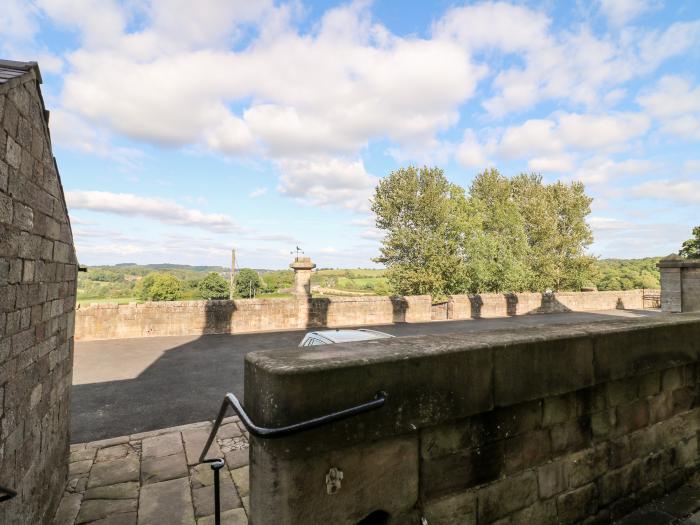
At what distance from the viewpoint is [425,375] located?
1996 millimetres

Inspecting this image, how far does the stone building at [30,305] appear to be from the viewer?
2367mm

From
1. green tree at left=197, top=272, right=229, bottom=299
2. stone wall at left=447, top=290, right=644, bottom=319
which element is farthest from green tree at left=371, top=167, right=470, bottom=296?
green tree at left=197, top=272, right=229, bottom=299

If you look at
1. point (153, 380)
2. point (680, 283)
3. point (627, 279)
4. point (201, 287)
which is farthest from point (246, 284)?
point (680, 283)

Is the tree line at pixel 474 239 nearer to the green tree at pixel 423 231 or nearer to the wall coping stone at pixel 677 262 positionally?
the green tree at pixel 423 231

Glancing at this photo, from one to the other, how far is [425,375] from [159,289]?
248ft

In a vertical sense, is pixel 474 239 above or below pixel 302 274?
above

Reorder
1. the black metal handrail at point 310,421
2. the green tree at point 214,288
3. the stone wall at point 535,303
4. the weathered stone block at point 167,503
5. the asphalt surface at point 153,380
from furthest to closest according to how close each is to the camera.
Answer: the green tree at point 214,288 → the stone wall at point 535,303 → the asphalt surface at point 153,380 → the weathered stone block at point 167,503 → the black metal handrail at point 310,421

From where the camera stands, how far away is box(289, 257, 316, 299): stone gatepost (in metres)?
15.6

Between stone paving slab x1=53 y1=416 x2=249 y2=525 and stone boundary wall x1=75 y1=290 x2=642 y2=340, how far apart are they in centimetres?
885

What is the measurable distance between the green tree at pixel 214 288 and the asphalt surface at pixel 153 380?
212ft

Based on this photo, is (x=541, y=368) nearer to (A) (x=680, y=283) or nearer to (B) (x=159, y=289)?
(A) (x=680, y=283)

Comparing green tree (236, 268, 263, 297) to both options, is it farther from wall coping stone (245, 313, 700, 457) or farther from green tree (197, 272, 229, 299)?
wall coping stone (245, 313, 700, 457)

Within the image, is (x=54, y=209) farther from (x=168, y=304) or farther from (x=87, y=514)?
(x=168, y=304)

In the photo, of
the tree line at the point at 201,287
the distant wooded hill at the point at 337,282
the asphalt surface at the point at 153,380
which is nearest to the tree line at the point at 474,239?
the distant wooded hill at the point at 337,282
